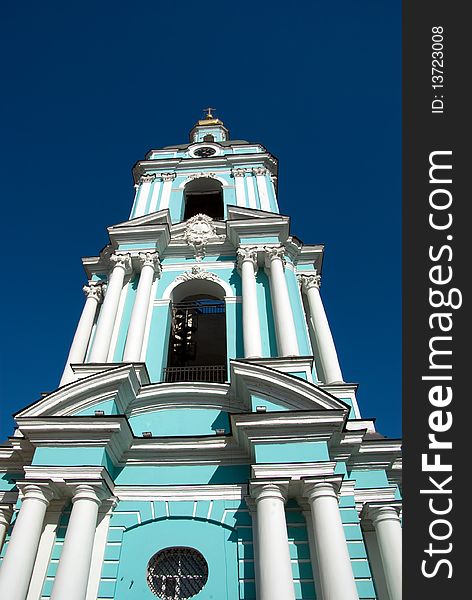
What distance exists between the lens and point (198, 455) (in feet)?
29.7

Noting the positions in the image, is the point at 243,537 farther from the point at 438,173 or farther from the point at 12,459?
the point at 438,173

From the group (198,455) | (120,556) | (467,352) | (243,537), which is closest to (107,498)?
(120,556)

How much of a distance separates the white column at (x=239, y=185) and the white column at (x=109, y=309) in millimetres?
4189

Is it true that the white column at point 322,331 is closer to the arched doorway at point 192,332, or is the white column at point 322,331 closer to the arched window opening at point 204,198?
the arched doorway at point 192,332

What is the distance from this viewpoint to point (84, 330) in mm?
12484

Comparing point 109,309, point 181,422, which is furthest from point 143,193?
point 181,422

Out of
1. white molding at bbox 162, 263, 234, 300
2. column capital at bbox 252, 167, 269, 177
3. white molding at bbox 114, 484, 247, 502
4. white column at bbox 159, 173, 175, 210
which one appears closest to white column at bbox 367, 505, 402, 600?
white molding at bbox 114, 484, 247, 502

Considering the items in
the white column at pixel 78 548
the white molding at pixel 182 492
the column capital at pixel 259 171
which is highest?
the column capital at pixel 259 171

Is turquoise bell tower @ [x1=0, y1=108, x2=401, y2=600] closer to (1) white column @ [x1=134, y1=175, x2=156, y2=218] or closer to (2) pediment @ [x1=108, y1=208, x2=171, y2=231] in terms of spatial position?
(2) pediment @ [x1=108, y1=208, x2=171, y2=231]

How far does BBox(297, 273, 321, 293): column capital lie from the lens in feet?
44.4

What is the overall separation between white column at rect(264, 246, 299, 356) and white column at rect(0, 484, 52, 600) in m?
4.97

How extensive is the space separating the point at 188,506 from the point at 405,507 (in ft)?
11.5

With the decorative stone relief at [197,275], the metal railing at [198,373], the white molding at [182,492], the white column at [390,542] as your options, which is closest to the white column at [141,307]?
the decorative stone relief at [197,275]

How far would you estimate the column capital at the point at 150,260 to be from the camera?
12781 millimetres
